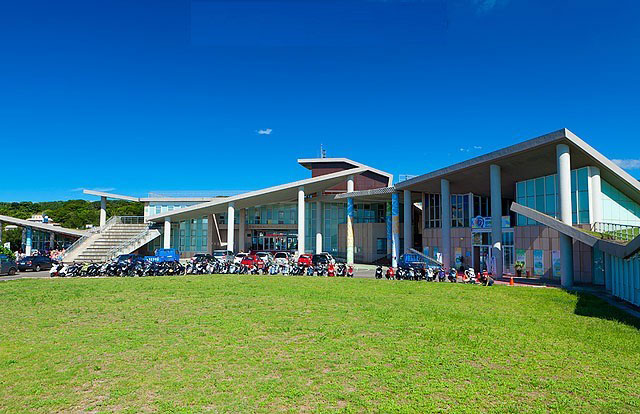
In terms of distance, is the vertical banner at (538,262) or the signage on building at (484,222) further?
the signage on building at (484,222)

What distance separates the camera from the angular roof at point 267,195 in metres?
41.4

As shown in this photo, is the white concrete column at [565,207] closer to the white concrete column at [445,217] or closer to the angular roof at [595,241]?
the angular roof at [595,241]

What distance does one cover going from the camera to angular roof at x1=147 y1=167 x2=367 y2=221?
4144cm

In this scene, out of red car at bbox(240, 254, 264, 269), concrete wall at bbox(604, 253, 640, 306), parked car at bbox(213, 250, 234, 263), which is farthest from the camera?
parked car at bbox(213, 250, 234, 263)

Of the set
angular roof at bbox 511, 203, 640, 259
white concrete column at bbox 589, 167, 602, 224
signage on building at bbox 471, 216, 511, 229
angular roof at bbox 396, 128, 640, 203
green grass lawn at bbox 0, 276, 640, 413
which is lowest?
green grass lawn at bbox 0, 276, 640, 413

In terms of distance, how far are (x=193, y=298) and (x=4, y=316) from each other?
6.16 metres

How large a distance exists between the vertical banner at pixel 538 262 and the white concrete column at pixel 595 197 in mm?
3782

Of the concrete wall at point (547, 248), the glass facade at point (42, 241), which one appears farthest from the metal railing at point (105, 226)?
the concrete wall at point (547, 248)

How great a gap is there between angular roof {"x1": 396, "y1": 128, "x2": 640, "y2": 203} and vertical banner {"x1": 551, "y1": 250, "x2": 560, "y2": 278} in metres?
5.23

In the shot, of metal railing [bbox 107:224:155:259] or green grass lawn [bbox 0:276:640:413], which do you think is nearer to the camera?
green grass lawn [bbox 0:276:640:413]

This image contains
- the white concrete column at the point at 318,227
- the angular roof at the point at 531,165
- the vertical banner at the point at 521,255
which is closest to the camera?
the angular roof at the point at 531,165

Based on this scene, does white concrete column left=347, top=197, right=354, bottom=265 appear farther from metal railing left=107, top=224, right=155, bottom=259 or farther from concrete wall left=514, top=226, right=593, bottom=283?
metal railing left=107, top=224, right=155, bottom=259

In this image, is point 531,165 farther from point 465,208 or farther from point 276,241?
point 276,241

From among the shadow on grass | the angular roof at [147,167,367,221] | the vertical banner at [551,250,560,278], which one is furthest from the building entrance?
the shadow on grass
